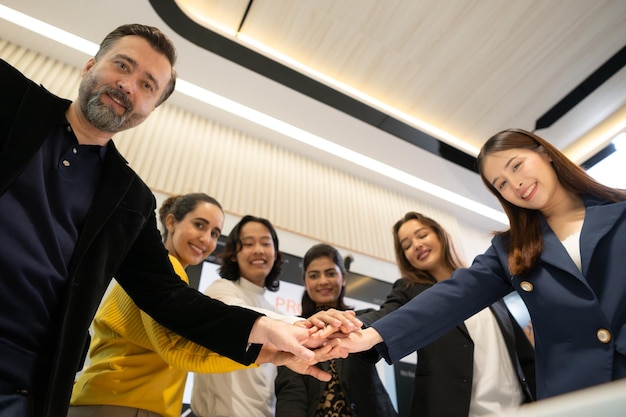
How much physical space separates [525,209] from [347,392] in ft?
3.55

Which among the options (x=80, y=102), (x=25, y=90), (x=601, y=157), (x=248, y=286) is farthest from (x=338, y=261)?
(x=601, y=157)

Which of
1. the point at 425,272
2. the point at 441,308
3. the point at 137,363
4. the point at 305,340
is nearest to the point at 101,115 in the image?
the point at 137,363

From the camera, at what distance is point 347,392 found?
5.74 feet

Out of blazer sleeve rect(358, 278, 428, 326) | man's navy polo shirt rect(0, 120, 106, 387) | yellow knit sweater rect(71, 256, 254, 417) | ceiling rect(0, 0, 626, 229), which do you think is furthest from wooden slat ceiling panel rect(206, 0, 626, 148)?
yellow knit sweater rect(71, 256, 254, 417)

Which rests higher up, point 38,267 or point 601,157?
point 601,157

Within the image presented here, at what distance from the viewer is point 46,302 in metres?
0.99

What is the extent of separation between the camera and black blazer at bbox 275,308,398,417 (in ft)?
5.58

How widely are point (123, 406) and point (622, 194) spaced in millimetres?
1810

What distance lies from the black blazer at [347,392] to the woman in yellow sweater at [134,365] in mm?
498

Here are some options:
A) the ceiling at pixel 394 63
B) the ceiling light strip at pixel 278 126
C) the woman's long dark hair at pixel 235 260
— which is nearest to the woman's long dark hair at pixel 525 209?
the woman's long dark hair at pixel 235 260

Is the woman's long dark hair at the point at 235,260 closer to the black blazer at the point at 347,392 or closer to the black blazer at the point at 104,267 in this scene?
the black blazer at the point at 347,392

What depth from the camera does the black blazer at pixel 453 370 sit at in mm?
1628

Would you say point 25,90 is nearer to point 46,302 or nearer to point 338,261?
point 46,302

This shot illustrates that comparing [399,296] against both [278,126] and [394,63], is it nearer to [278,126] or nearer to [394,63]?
[394,63]
